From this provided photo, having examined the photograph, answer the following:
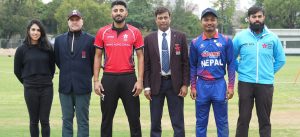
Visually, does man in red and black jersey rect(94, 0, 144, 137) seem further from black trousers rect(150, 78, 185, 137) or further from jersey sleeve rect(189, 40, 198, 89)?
jersey sleeve rect(189, 40, 198, 89)

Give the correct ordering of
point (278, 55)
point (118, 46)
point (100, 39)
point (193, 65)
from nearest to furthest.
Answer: point (118, 46) → point (100, 39) → point (193, 65) → point (278, 55)

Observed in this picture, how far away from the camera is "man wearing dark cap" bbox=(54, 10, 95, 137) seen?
7984mm

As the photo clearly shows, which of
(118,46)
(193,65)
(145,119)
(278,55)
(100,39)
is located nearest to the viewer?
(118,46)

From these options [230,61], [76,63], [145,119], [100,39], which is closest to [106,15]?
[145,119]

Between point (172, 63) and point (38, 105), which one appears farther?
point (38, 105)

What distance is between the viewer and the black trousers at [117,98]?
770 centimetres

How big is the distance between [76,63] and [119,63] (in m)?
0.76

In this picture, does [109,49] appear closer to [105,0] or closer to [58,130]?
[58,130]

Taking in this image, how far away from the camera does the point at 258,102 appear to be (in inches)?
312

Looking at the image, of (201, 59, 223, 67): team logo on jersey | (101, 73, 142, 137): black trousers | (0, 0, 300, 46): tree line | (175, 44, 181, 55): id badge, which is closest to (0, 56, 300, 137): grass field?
(101, 73, 142, 137): black trousers

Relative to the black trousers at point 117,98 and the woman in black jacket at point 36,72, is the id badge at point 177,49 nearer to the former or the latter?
the black trousers at point 117,98

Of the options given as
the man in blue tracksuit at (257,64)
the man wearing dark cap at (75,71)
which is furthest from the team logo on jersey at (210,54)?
the man wearing dark cap at (75,71)

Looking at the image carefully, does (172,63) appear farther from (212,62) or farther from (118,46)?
(118,46)

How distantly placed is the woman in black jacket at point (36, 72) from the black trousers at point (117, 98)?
0.91 metres
